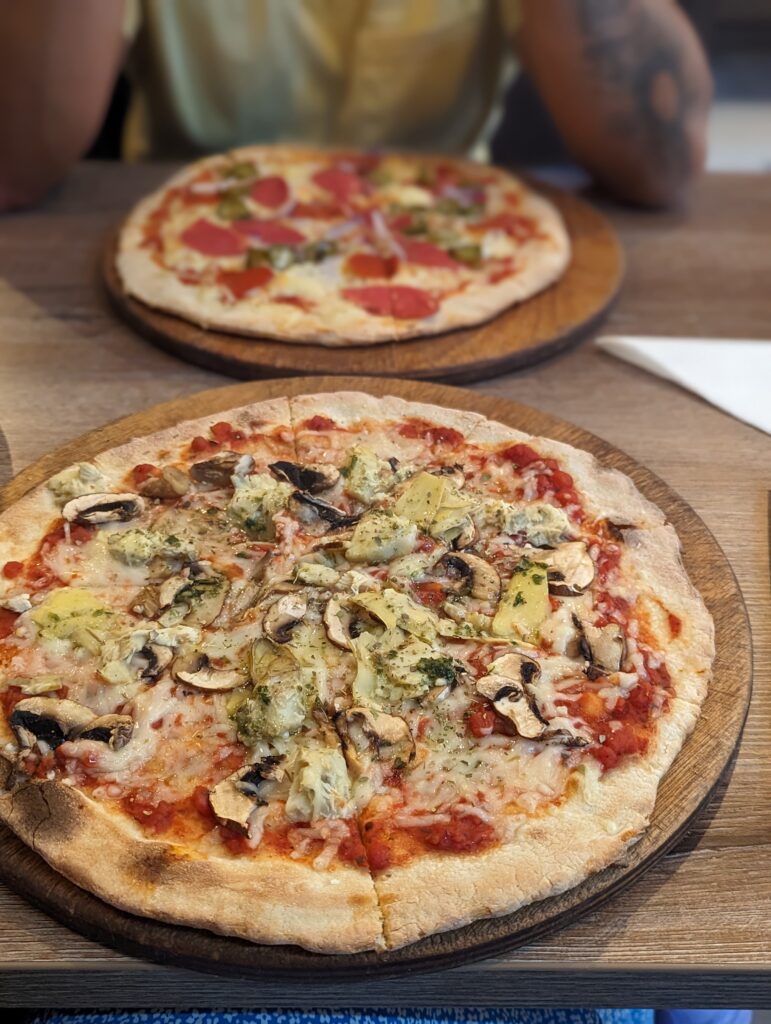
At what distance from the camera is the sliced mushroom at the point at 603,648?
201 centimetres

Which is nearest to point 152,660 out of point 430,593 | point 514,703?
point 430,593

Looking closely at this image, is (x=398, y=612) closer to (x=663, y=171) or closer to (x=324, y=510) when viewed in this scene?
(x=324, y=510)

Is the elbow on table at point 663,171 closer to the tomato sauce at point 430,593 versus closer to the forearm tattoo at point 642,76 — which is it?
the forearm tattoo at point 642,76

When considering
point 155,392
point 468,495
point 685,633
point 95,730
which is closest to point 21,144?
point 155,392

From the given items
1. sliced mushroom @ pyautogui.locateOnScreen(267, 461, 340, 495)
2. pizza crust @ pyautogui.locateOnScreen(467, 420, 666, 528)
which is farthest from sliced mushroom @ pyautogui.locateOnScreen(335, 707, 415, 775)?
pizza crust @ pyautogui.locateOnScreen(467, 420, 666, 528)

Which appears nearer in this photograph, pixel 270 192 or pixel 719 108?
pixel 270 192

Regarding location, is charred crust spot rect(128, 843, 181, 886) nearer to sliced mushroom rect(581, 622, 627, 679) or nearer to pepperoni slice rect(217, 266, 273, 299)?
sliced mushroom rect(581, 622, 627, 679)

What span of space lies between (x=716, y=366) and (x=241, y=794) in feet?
6.51

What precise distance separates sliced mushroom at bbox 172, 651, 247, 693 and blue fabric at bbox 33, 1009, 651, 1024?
0.62m

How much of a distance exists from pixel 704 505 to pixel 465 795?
1.13 m

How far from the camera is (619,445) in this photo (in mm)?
2748

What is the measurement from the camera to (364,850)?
5.62ft

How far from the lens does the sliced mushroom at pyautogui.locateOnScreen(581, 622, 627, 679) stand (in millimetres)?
2006

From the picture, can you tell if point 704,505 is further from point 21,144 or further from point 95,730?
point 21,144
